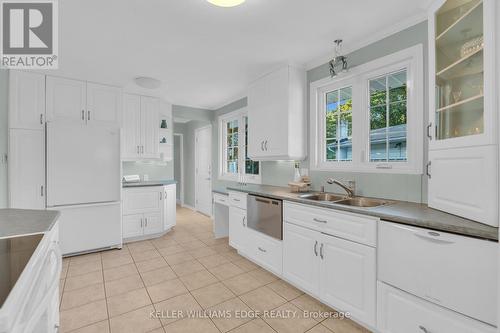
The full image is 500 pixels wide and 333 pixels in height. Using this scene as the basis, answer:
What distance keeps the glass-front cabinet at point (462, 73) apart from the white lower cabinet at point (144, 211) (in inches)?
145

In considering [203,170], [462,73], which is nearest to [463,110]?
[462,73]

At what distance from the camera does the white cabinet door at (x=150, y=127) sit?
405 cm

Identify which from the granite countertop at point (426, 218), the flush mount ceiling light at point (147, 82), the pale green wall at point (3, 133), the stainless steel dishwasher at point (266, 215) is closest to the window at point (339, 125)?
the granite countertop at point (426, 218)

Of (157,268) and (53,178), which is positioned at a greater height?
(53,178)

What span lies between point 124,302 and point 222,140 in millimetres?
3406

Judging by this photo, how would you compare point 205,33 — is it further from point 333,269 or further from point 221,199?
point 333,269

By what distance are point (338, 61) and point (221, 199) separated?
2.42m

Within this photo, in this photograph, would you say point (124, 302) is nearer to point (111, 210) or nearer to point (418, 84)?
point (111, 210)

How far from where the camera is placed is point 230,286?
2379mm

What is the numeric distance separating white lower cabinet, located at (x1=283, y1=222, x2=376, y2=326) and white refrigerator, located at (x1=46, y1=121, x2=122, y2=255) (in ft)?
8.39

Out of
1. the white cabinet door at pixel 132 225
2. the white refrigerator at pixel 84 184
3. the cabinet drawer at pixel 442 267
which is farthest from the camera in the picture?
the white cabinet door at pixel 132 225

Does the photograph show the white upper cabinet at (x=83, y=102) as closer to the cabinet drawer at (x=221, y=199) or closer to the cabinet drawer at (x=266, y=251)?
the cabinet drawer at (x=221, y=199)

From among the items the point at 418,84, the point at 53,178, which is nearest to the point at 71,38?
the point at 53,178

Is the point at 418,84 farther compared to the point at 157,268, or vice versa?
the point at 157,268
